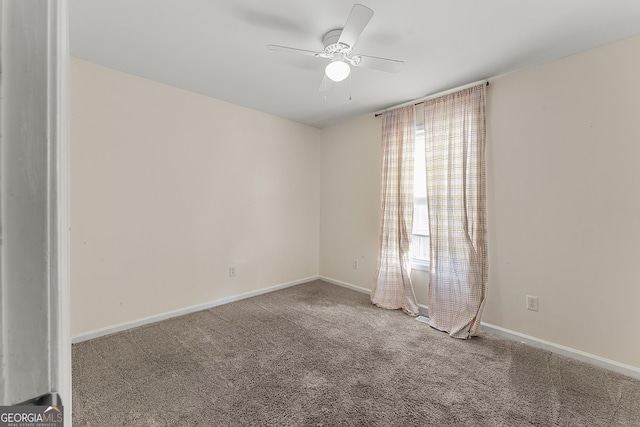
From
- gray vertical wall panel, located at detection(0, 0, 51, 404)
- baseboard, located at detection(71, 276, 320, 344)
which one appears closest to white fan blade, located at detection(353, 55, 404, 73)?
gray vertical wall panel, located at detection(0, 0, 51, 404)

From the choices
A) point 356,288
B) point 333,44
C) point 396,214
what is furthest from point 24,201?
point 356,288

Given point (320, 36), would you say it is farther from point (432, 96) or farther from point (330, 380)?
point (330, 380)

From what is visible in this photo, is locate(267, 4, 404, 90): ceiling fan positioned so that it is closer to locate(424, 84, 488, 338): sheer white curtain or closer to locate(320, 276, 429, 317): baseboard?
locate(424, 84, 488, 338): sheer white curtain

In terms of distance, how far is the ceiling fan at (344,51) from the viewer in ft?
5.46

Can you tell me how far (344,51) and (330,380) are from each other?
2328 mm

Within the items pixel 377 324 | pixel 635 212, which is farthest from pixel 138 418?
pixel 635 212

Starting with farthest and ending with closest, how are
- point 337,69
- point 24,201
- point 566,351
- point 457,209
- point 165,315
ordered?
point 165,315 → point 457,209 → point 566,351 → point 337,69 → point 24,201

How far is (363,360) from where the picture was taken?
7.07 feet

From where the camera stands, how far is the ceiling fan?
1665mm

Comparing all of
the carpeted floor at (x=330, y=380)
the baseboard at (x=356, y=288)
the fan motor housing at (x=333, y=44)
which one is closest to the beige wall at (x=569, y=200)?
the carpeted floor at (x=330, y=380)

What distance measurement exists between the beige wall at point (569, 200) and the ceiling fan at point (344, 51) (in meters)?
Answer: 1.33

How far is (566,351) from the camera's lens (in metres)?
2.22

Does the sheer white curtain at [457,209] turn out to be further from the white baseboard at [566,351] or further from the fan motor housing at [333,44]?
the fan motor housing at [333,44]

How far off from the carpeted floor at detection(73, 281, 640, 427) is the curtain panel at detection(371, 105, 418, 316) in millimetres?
506
